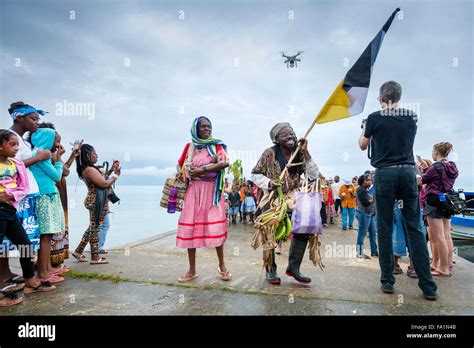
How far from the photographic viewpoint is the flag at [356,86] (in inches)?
124

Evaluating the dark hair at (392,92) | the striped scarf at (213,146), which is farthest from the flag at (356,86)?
the striped scarf at (213,146)

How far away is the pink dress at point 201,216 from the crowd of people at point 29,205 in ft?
5.07

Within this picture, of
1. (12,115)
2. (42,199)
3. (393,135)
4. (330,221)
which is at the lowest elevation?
(330,221)

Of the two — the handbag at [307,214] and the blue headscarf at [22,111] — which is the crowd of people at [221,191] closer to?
the blue headscarf at [22,111]

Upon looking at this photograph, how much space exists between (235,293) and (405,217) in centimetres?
210

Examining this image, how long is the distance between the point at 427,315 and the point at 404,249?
1605 mm

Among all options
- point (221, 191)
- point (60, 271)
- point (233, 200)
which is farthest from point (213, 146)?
point (233, 200)

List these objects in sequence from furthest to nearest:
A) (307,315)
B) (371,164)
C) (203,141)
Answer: (203,141)
(371,164)
(307,315)

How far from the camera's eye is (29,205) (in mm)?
3143
